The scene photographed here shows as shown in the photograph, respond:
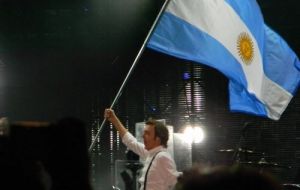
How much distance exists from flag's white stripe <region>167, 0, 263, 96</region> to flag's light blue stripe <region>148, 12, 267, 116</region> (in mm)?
63

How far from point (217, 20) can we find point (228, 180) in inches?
197

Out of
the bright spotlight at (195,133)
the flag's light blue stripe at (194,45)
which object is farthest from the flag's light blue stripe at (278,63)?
the bright spotlight at (195,133)

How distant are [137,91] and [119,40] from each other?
37.8 inches

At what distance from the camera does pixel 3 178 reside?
1363 mm

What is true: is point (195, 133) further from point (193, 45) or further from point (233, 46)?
point (193, 45)

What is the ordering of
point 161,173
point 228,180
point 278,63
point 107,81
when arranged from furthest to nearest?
point 107,81
point 278,63
point 161,173
point 228,180

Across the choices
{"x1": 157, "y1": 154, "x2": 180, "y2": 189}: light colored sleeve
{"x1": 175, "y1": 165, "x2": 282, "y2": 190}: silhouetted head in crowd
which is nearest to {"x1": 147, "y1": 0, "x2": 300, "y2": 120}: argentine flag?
{"x1": 157, "y1": 154, "x2": 180, "y2": 189}: light colored sleeve

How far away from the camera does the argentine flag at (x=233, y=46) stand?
591 cm

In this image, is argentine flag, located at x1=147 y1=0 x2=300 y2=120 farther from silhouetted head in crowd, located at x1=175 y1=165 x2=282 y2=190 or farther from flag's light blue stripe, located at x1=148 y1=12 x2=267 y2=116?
silhouetted head in crowd, located at x1=175 y1=165 x2=282 y2=190

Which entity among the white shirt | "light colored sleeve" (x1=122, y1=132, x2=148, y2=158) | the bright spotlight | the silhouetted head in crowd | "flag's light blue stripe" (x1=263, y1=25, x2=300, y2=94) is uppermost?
"flag's light blue stripe" (x1=263, y1=25, x2=300, y2=94)

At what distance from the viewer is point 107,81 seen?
10047mm

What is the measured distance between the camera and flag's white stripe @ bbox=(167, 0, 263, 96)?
600cm

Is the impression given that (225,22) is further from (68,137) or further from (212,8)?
(68,137)

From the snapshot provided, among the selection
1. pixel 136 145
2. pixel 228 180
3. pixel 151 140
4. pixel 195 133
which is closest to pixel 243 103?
pixel 136 145
